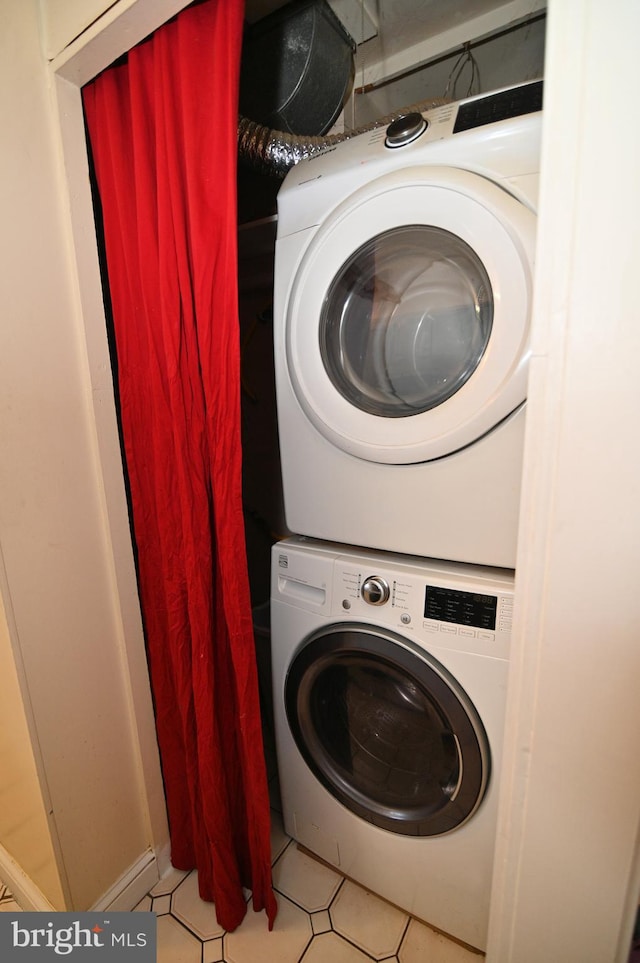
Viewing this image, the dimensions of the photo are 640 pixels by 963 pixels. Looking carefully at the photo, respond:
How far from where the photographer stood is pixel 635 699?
17.6 inches

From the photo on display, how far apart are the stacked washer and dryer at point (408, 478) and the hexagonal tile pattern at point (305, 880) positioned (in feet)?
0.41

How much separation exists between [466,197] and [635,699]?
2.54 feet

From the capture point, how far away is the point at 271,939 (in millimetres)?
974

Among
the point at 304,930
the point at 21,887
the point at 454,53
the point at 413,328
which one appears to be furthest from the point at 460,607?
the point at 454,53

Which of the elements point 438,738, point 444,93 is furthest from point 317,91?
point 438,738

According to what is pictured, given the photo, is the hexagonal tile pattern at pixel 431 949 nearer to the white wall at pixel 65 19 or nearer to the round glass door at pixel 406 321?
the round glass door at pixel 406 321

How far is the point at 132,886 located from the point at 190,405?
4.08ft

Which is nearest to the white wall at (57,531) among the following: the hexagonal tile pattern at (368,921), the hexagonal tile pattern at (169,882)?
the hexagonal tile pattern at (169,882)

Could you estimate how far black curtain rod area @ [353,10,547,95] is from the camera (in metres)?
1.14

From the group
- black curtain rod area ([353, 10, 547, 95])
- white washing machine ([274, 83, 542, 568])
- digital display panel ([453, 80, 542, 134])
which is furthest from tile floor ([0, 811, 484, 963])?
black curtain rod area ([353, 10, 547, 95])

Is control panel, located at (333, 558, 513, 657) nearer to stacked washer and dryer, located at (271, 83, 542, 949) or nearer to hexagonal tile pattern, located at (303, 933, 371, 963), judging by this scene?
stacked washer and dryer, located at (271, 83, 542, 949)

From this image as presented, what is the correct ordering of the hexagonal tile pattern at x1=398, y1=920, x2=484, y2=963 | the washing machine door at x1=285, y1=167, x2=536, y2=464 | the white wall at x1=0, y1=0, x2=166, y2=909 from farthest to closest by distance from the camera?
1. the hexagonal tile pattern at x1=398, y1=920, x2=484, y2=963
2. the white wall at x1=0, y1=0, x2=166, y2=909
3. the washing machine door at x1=285, y1=167, x2=536, y2=464

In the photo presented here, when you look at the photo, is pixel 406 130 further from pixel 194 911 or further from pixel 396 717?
pixel 194 911

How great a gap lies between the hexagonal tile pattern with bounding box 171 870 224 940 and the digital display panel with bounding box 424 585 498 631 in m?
1.00
